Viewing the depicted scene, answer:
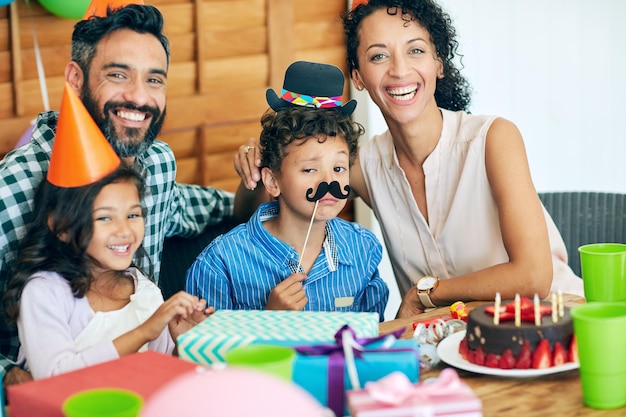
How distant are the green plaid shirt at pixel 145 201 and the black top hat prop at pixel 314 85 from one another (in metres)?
0.38

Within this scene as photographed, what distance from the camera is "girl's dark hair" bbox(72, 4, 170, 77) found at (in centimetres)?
219

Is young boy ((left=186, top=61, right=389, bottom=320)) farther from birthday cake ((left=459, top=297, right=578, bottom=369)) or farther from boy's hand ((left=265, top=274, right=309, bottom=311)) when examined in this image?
birthday cake ((left=459, top=297, right=578, bottom=369))

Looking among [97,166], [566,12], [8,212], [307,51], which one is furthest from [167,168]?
[566,12]

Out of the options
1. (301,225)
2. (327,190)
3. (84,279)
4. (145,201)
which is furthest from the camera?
(145,201)

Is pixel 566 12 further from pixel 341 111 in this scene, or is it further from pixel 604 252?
pixel 604 252

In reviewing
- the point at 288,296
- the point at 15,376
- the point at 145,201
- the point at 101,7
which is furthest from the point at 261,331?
the point at 101,7

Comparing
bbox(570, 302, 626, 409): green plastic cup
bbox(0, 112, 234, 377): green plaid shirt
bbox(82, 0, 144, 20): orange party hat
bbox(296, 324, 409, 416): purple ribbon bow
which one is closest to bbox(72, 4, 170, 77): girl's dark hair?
bbox(82, 0, 144, 20): orange party hat

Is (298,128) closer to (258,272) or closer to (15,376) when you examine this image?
(258,272)

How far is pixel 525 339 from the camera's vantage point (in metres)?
1.46

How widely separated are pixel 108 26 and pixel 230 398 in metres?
1.44

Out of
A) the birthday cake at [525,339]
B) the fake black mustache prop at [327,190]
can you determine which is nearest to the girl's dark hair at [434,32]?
the fake black mustache prop at [327,190]

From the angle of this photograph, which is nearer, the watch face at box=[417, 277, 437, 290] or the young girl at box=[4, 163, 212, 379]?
the young girl at box=[4, 163, 212, 379]

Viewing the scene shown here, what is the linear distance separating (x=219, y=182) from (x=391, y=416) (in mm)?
2775

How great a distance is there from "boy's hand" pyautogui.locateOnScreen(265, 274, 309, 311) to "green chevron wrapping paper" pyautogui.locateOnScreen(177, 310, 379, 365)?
1.46ft
